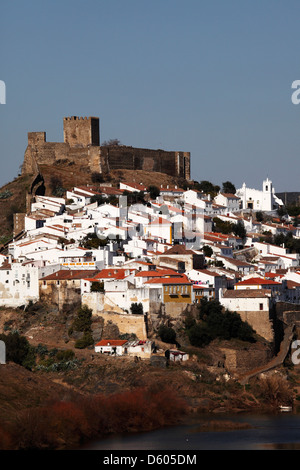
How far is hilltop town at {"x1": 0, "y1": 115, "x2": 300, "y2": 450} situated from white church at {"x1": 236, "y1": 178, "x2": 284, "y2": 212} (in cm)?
488

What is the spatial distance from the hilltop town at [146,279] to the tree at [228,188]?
7014mm

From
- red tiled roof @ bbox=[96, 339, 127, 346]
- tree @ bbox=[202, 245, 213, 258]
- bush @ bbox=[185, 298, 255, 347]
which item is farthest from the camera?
tree @ bbox=[202, 245, 213, 258]

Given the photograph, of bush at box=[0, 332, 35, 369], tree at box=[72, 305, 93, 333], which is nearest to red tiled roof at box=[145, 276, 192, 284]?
tree at box=[72, 305, 93, 333]

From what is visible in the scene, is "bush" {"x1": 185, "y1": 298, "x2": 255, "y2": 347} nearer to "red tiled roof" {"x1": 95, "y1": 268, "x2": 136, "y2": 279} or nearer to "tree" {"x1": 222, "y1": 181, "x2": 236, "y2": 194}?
"red tiled roof" {"x1": 95, "y1": 268, "x2": 136, "y2": 279}

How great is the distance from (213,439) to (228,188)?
128ft

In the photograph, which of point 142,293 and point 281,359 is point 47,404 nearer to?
point 142,293

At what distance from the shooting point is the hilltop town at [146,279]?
50.9 meters

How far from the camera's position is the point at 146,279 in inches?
2067

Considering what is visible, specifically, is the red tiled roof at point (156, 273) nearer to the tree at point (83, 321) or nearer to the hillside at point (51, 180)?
the tree at point (83, 321)

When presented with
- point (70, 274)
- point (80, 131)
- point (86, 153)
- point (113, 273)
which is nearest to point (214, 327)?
point (113, 273)

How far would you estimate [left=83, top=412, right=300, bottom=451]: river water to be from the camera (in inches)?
1609

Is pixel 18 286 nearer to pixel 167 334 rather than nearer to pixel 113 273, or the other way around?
pixel 113 273
